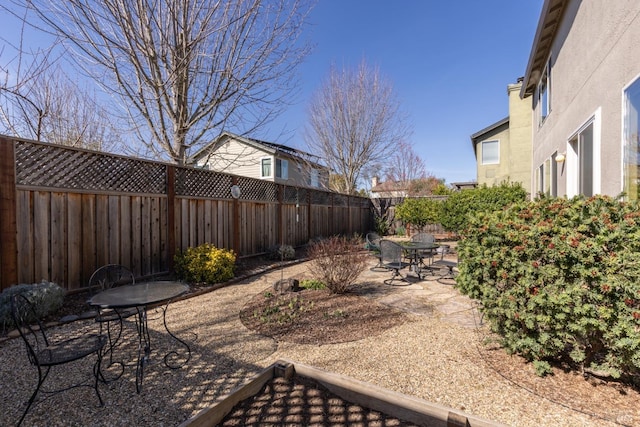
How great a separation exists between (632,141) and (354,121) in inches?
550

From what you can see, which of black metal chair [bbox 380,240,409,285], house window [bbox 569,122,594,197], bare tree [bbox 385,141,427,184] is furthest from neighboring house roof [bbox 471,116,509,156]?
black metal chair [bbox 380,240,409,285]

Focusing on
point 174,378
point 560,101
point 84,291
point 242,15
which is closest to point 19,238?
point 84,291

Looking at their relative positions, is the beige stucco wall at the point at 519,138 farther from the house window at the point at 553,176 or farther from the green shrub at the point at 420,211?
the house window at the point at 553,176

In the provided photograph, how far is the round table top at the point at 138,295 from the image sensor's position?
8.73 feet

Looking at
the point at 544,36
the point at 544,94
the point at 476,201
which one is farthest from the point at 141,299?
the point at 476,201

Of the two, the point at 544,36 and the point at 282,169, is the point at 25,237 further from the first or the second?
the point at 282,169

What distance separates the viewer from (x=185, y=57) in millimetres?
5766

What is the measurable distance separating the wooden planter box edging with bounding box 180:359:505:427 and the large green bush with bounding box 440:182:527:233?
987cm

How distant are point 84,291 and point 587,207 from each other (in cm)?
685

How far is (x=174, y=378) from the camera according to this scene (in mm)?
2822

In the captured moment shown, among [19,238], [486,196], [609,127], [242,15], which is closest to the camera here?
[609,127]

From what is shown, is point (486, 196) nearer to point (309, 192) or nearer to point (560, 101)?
point (560, 101)

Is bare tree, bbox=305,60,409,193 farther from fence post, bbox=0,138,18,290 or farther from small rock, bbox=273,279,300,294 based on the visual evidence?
fence post, bbox=0,138,18,290

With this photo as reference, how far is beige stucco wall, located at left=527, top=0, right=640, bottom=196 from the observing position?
11.7 feet
